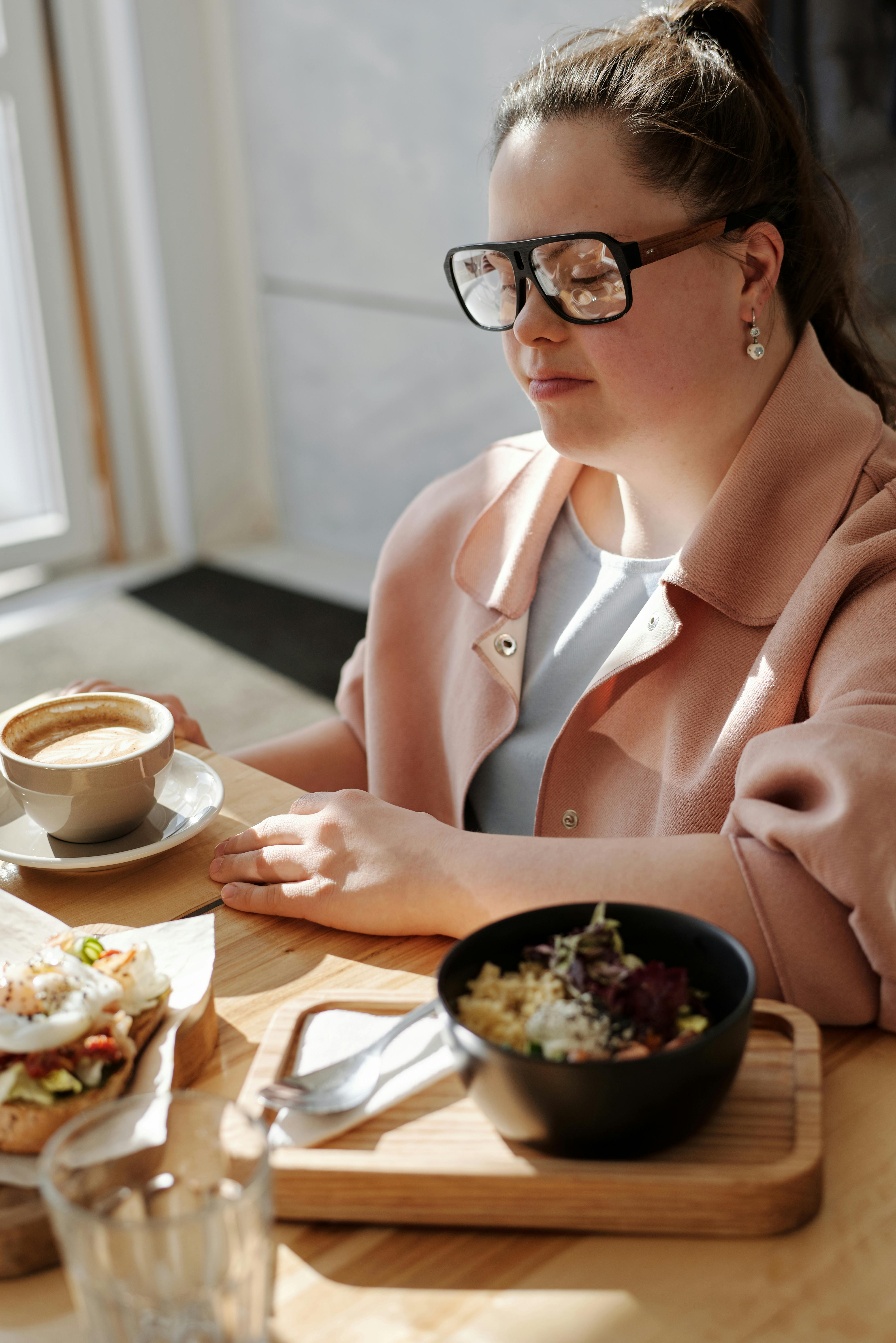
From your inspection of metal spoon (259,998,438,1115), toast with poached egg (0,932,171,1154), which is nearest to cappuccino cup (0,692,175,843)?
toast with poached egg (0,932,171,1154)

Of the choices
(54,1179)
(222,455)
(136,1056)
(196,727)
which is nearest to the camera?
(54,1179)

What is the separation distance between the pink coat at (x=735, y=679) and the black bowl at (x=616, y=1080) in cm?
12

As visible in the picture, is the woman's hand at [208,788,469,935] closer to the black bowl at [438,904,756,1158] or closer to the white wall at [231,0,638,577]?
the black bowl at [438,904,756,1158]

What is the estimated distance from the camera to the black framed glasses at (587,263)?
3.65 feet

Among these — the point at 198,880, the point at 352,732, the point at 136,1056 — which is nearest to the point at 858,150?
the point at 352,732

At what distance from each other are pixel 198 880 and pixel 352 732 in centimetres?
53

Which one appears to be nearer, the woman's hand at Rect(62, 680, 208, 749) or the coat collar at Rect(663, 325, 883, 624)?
the coat collar at Rect(663, 325, 883, 624)

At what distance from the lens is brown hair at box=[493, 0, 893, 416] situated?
1131 millimetres

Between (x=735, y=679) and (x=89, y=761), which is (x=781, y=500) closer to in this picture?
(x=735, y=679)

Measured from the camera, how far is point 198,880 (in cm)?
104

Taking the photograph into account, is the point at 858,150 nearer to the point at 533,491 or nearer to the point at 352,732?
the point at 533,491

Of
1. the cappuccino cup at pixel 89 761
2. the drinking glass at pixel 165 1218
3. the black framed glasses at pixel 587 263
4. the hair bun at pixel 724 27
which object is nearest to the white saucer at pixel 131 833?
the cappuccino cup at pixel 89 761

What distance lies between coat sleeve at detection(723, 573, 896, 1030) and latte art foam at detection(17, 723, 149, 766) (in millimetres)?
517

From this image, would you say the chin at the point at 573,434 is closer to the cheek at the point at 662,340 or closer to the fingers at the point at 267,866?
the cheek at the point at 662,340
